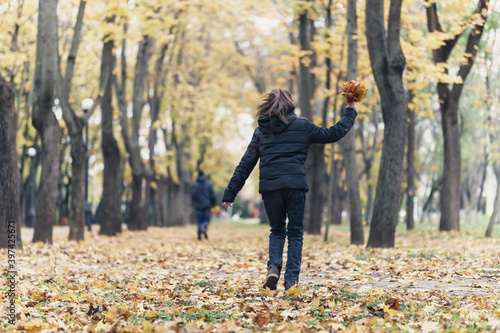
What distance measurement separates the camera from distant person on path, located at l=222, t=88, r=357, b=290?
6.40m

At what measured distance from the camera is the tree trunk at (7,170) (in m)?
11.3

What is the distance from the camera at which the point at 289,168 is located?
6398mm

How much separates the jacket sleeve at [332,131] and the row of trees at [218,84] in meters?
6.10

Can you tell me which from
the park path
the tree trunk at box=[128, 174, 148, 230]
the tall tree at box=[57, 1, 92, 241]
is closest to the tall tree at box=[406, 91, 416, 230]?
the tree trunk at box=[128, 174, 148, 230]

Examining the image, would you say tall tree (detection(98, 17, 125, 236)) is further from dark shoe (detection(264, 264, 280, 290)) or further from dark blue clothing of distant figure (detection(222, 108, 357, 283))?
dark shoe (detection(264, 264, 280, 290))

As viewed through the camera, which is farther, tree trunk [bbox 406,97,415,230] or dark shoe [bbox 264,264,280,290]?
tree trunk [bbox 406,97,415,230]

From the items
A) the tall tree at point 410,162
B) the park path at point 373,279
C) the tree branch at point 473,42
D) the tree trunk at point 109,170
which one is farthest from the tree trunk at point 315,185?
the park path at point 373,279

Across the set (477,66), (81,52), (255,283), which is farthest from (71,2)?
(477,66)

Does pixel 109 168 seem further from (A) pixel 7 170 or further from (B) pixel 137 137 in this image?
(A) pixel 7 170

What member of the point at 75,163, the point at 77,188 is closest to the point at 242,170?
the point at 77,188

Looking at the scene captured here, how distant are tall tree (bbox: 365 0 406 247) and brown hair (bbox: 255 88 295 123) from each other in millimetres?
6158

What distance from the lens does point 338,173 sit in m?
37.0

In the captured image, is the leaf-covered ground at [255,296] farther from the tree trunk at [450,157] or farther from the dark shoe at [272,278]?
the tree trunk at [450,157]

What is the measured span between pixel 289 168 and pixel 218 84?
27730 mm
